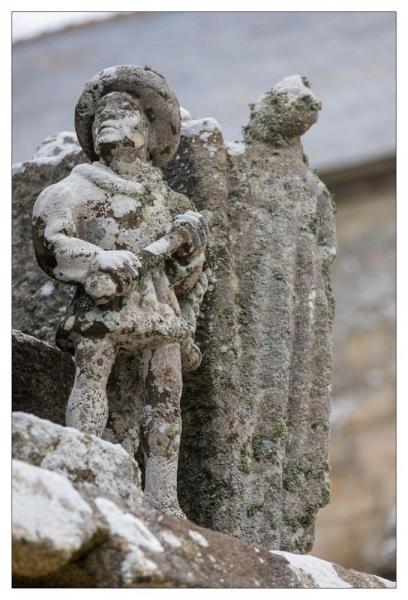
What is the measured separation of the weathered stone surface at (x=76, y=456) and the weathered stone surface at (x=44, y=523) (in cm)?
14

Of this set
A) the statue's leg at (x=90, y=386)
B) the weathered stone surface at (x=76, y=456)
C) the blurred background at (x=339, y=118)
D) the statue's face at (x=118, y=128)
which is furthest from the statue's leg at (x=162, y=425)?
the blurred background at (x=339, y=118)

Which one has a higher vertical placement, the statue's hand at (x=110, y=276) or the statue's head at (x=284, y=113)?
the statue's head at (x=284, y=113)

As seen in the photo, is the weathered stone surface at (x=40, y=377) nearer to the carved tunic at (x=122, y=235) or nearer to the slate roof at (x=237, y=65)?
the carved tunic at (x=122, y=235)

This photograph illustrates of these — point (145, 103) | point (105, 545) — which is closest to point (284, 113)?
point (145, 103)

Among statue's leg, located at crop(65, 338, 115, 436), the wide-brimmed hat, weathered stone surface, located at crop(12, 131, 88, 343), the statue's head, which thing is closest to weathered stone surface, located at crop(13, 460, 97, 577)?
statue's leg, located at crop(65, 338, 115, 436)

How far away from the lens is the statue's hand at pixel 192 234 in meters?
5.44

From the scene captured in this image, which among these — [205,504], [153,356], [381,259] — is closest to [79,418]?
[153,356]

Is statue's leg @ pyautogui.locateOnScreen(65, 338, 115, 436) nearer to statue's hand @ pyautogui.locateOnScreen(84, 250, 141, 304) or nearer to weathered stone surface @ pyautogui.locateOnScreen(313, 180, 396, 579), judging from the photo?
statue's hand @ pyautogui.locateOnScreen(84, 250, 141, 304)

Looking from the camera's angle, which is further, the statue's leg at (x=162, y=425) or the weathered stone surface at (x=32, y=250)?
the weathered stone surface at (x=32, y=250)

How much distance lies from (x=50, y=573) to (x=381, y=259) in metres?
11.6

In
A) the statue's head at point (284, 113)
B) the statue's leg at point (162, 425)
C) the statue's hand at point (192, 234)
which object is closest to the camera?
the statue's leg at point (162, 425)

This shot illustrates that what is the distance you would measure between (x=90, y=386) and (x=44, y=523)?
92 cm

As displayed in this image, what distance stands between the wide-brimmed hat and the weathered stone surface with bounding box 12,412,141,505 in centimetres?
120

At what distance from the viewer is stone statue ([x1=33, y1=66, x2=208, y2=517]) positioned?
5.16 meters
